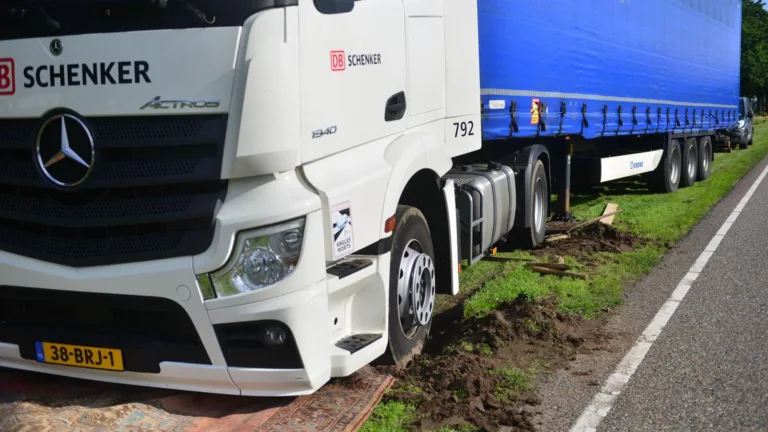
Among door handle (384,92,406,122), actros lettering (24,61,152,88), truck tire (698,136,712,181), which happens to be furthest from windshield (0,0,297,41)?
truck tire (698,136,712,181)

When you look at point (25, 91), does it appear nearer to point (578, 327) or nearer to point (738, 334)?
point (578, 327)

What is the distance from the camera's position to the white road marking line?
431cm

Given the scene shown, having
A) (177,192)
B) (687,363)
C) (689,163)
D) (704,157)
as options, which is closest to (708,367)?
(687,363)

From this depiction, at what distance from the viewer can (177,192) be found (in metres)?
3.62

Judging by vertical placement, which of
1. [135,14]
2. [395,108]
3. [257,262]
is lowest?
[257,262]

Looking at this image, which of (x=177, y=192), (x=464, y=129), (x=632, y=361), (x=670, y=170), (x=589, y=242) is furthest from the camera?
(x=670, y=170)

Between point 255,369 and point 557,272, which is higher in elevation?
point 255,369

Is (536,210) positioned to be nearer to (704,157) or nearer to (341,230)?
(341,230)

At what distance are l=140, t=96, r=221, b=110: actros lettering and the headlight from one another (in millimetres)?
600

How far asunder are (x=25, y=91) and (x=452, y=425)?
275 cm

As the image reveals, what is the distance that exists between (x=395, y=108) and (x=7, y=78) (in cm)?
213

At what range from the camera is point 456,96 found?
19.5ft

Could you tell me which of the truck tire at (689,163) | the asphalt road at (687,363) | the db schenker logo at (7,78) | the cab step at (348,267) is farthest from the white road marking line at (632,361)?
the truck tire at (689,163)

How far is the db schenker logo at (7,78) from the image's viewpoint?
3818mm
